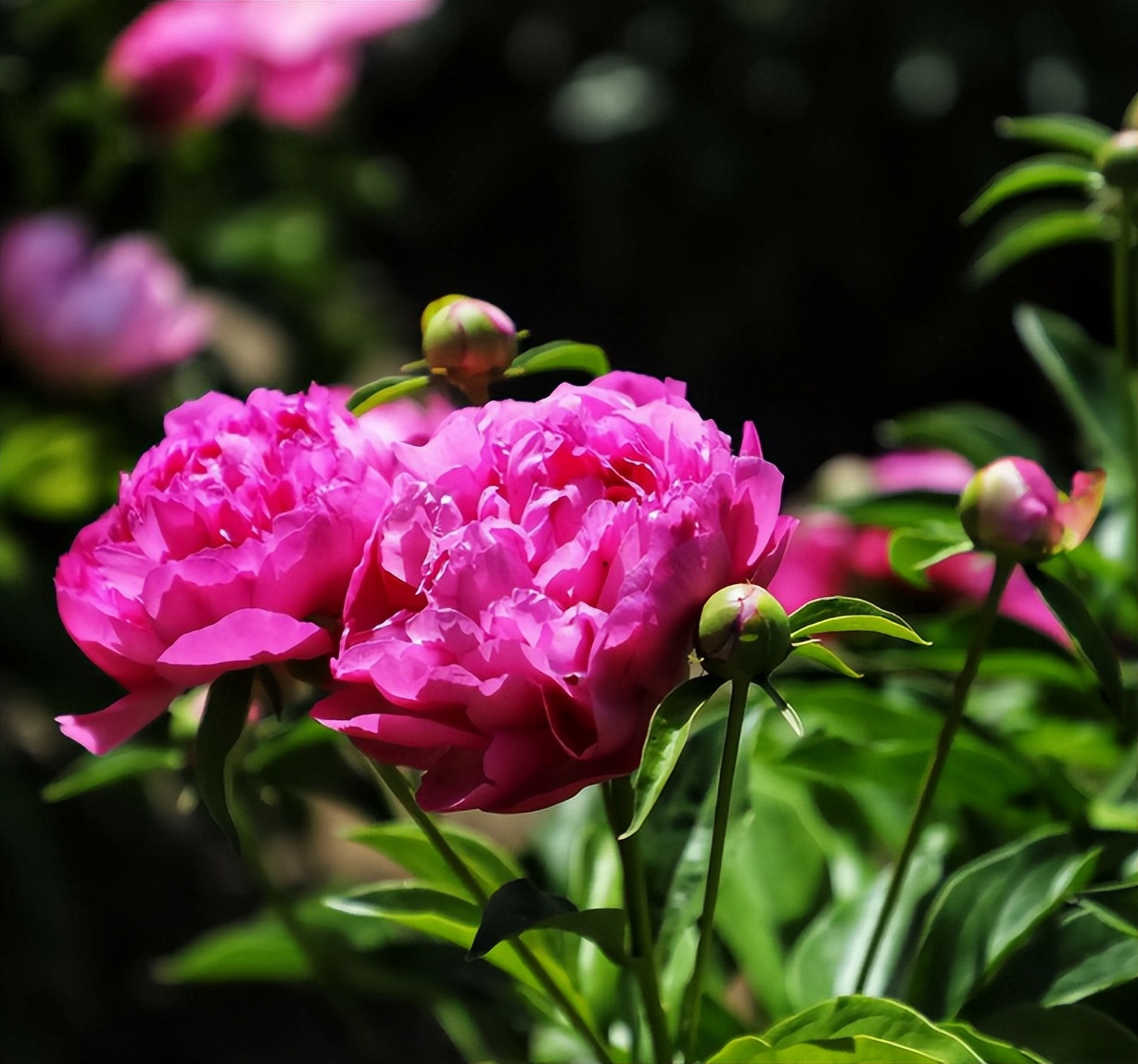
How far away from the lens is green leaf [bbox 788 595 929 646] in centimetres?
34

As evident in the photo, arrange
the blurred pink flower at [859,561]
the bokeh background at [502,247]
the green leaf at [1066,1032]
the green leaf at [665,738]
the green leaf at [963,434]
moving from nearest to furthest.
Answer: the green leaf at [665,738] < the green leaf at [1066,1032] < the green leaf at [963,434] < the blurred pink flower at [859,561] < the bokeh background at [502,247]

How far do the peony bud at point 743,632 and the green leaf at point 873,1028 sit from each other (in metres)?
0.11

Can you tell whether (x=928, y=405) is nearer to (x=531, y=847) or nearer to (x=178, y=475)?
(x=531, y=847)

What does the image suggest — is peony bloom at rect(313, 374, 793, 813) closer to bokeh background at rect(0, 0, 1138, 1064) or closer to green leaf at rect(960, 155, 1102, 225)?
green leaf at rect(960, 155, 1102, 225)

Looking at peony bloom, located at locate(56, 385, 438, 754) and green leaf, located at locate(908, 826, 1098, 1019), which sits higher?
peony bloom, located at locate(56, 385, 438, 754)

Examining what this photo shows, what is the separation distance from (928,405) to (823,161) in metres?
0.49

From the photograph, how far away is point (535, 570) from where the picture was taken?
350 millimetres

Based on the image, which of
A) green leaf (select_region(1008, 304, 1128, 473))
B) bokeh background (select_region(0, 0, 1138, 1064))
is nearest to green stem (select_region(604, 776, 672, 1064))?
green leaf (select_region(1008, 304, 1128, 473))

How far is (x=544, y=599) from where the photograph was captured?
13.2 inches

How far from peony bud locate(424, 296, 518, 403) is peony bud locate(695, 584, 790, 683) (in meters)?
0.11

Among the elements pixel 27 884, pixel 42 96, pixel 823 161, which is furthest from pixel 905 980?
pixel 823 161

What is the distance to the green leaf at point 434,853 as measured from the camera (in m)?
0.48

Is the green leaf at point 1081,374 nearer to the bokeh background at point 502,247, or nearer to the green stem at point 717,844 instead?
the green stem at point 717,844

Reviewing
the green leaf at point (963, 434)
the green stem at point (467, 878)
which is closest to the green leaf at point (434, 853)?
the green stem at point (467, 878)
